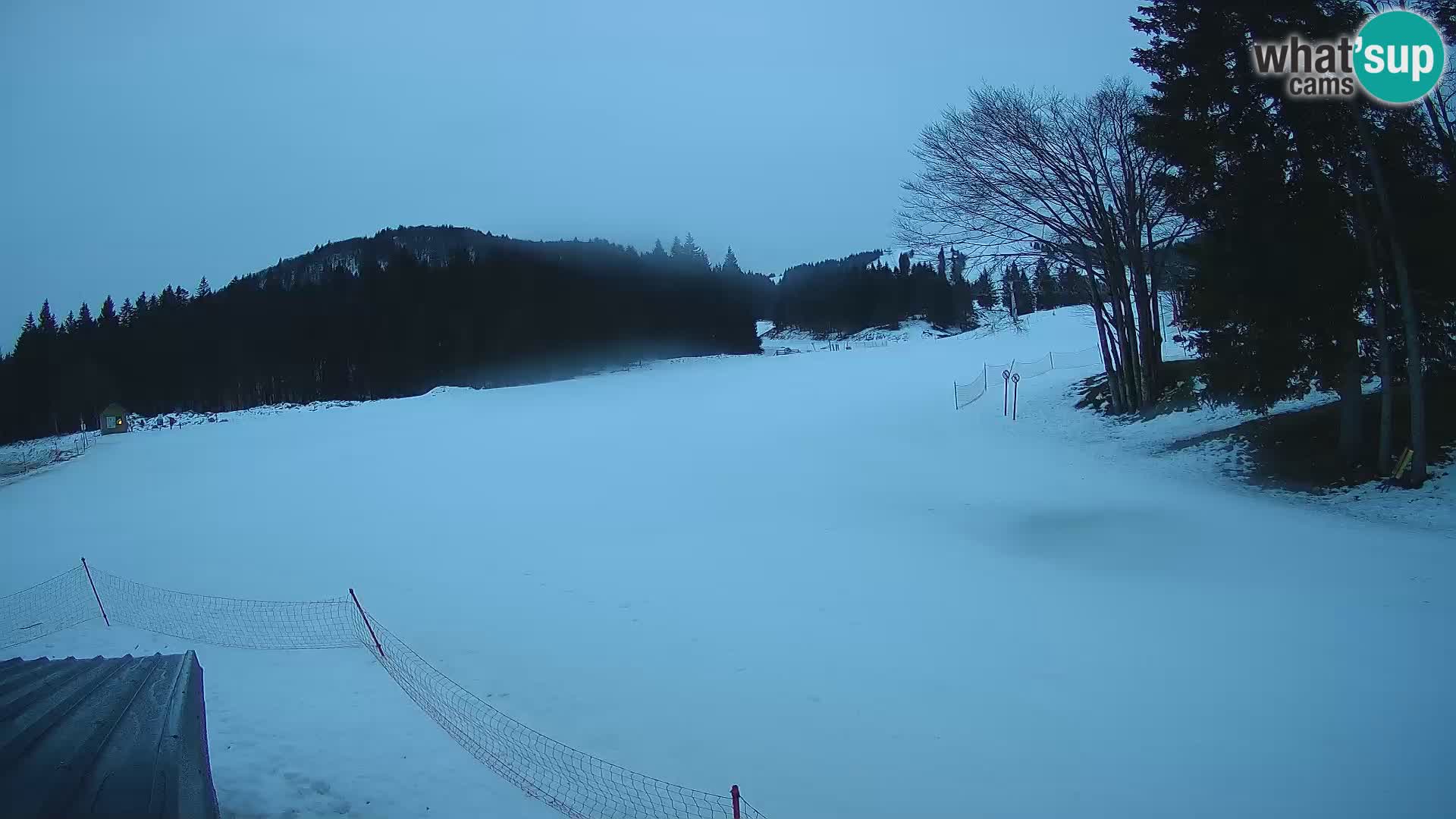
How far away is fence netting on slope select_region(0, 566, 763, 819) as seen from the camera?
4.99 m

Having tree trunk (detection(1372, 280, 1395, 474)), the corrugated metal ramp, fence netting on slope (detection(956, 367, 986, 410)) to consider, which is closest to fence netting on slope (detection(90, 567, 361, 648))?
the corrugated metal ramp

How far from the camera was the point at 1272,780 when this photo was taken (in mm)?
4684

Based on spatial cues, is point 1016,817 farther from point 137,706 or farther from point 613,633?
point 137,706

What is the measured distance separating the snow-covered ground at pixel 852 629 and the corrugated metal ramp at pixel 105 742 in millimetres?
1341

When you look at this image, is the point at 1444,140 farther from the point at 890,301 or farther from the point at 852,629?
the point at 890,301

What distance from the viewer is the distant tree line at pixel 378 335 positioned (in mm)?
47500

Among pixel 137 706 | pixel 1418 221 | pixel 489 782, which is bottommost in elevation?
pixel 489 782

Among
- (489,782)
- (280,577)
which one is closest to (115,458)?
(280,577)

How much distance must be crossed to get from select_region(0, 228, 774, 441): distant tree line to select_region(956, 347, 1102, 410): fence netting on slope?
29.6m

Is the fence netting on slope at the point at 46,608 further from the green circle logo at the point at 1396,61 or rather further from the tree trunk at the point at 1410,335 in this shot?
the green circle logo at the point at 1396,61

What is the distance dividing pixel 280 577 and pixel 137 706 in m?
8.61

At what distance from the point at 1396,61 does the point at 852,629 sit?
12.2m

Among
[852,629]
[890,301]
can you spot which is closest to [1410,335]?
[852,629]

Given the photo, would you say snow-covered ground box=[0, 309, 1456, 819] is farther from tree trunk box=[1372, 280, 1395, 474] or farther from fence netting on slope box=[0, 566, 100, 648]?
tree trunk box=[1372, 280, 1395, 474]
